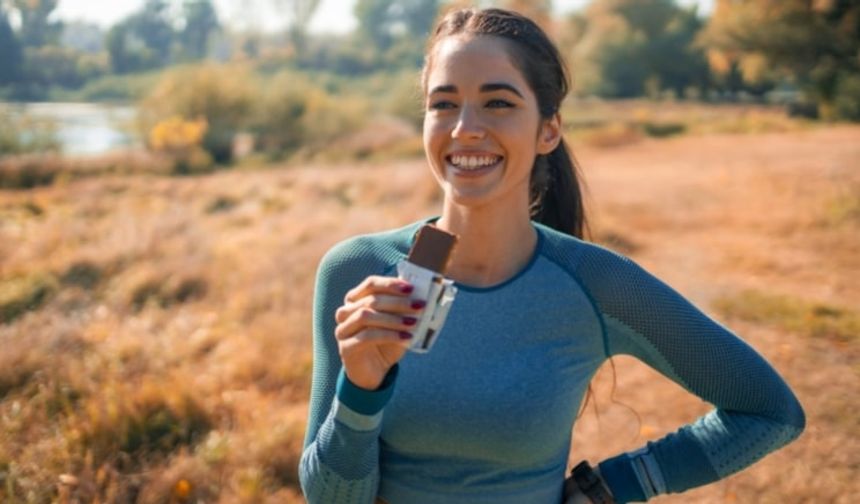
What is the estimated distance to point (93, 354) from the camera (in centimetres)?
523

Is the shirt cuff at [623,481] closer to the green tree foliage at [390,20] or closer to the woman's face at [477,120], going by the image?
the woman's face at [477,120]

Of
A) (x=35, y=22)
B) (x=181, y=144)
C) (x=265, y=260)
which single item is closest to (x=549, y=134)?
(x=265, y=260)

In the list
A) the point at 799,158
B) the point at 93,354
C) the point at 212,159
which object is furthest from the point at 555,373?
the point at 212,159

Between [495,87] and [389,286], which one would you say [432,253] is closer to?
[389,286]

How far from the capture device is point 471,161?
5.81 feet

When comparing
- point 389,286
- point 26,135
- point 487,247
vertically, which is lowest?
point 26,135

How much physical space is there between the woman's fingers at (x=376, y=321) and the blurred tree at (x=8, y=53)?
1265cm

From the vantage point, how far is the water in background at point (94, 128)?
28.5 m

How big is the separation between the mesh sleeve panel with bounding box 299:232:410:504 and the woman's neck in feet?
0.50

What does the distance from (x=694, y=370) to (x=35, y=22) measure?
1189cm

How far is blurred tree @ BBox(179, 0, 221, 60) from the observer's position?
1014 inches

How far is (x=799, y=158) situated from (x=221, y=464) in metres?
14.9

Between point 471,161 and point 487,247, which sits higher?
point 471,161

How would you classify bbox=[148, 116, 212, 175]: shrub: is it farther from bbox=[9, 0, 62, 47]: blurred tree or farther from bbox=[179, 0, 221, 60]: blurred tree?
bbox=[9, 0, 62, 47]: blurred tree
